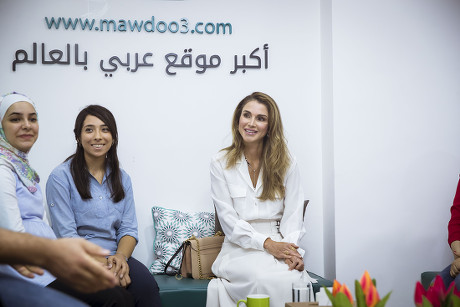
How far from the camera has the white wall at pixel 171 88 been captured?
3.98m

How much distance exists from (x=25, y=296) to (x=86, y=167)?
2.15m

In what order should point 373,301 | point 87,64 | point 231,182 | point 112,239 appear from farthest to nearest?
point 87,64 < point 231,182 < point 112,239 < point 373,301

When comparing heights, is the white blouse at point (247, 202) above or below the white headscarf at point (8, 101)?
below

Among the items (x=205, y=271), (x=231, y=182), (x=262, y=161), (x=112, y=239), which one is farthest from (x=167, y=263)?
(x=262, y=161)

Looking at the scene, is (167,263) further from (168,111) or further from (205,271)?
(168,111)

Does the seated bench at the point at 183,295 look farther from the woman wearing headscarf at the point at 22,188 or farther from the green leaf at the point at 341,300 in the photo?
the green leaf at the point at 341,300

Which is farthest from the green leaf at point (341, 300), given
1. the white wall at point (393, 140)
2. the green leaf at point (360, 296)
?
the white wall at point (393, 140)

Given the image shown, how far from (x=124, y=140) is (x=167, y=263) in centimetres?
110

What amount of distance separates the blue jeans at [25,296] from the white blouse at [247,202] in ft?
7.05

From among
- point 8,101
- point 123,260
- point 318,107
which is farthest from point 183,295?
point 318,107

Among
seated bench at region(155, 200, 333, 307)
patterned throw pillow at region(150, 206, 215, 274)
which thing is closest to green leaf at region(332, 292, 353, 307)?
seated bench at region(155, 200, 333, 307)

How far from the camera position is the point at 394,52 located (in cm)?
420

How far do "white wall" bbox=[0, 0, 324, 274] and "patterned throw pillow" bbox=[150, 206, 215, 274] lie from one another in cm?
19

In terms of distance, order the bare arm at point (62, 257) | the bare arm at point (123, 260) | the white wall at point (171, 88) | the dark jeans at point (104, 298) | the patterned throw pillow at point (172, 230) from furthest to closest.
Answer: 1. the white wall at point (171, 88)
2. the patterned throw pillow at point (172, 230)
3. the bare arm at point (123, 260)
4. the dark jeans at point (104, 298)
5. the bare arm at point (62, 257)
